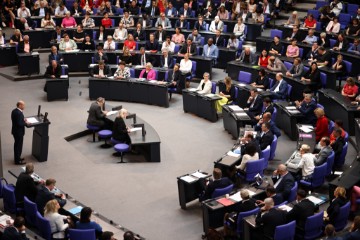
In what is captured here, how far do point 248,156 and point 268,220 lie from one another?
299 centimetres

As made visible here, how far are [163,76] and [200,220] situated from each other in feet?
29.5

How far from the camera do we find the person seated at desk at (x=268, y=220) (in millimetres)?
11070

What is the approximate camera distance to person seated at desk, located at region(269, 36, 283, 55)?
2223 centimetres

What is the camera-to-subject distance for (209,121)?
18.9 meters

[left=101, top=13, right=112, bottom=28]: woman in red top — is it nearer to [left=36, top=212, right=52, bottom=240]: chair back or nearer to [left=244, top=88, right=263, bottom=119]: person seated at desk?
[left=244, top=88, right=263, bottom=119]: person seated at desk

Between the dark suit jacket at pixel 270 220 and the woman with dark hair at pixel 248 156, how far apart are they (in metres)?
2.75

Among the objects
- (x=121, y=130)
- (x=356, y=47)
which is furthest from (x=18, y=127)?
(x=356, y=47)

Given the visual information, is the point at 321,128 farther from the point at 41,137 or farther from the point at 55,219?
the point at 55,219

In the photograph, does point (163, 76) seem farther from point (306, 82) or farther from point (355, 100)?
point (355, 100)

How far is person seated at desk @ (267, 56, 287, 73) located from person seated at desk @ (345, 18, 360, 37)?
13.5 feet

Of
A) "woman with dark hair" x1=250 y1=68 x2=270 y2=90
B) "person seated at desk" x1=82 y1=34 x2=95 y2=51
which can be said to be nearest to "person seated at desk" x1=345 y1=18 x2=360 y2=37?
"woman with dark hair" x1=250 y1=68 x2=270 y2=90

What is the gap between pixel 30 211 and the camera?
11.8m

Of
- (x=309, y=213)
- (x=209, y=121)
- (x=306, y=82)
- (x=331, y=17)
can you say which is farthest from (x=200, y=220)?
(x=331, y=17)

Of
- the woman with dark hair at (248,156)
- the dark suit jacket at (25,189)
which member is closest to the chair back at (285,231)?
the woman with dark hair at (248,156)
